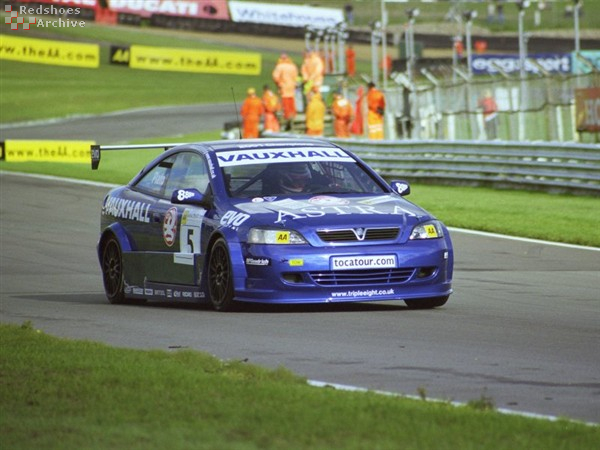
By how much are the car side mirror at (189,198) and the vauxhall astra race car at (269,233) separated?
0.04 feet

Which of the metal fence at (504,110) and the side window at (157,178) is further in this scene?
the metal fence at (504,110)

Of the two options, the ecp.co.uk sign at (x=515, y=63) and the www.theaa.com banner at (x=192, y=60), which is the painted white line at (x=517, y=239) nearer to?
the www.theaa.com banner at (x=192, y=60)

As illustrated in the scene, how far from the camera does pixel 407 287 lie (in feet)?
35.0

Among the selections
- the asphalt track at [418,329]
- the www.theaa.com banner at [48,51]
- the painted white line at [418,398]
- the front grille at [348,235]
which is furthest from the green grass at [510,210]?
the www.theaa.com banner at [48,51]

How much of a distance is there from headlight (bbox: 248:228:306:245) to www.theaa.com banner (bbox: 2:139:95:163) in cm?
2466

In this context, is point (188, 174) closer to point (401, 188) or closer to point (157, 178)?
point (157, 178)

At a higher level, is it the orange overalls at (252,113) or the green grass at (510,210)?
the orange overalls at (252,113)

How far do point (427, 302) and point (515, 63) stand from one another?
53.1 metres

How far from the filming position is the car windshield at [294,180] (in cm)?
1140

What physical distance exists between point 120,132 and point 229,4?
2715 cm

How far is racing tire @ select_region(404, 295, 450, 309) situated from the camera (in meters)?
11.0

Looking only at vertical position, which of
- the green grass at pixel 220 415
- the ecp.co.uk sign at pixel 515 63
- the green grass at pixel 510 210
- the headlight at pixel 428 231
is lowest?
the green grass at pixel 510 210

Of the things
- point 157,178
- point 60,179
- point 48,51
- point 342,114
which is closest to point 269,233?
point 157,178

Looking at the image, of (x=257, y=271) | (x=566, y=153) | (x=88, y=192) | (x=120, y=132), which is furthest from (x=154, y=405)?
(x=120, y=132)
